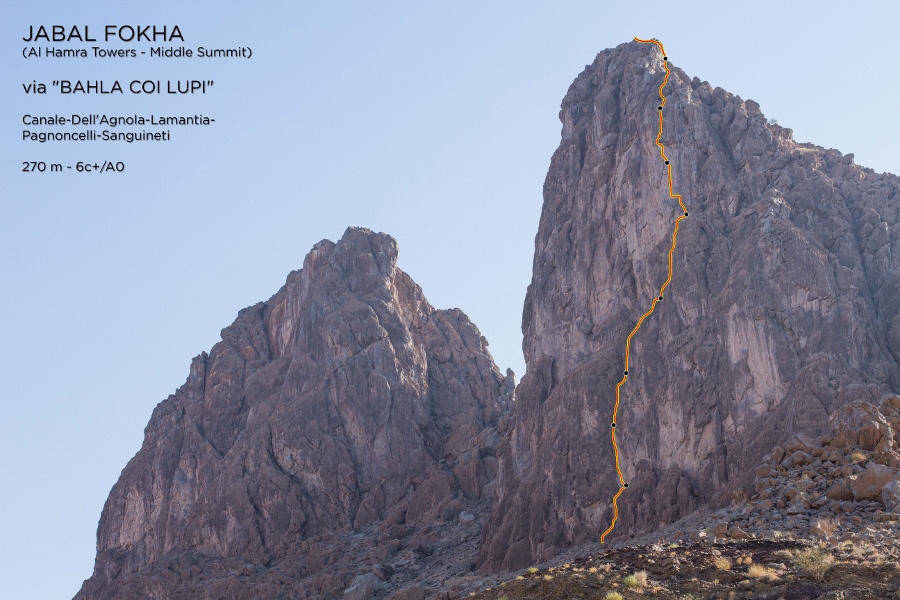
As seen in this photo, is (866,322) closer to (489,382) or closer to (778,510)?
(778,510)

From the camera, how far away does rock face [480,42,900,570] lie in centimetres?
8350

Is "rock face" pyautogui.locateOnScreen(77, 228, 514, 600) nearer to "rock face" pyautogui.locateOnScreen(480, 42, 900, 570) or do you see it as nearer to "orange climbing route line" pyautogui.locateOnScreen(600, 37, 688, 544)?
"rock face" pyautogui.locateOnScreen(480, 42, 900, 570)

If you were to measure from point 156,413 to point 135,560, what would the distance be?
2041 centimetres

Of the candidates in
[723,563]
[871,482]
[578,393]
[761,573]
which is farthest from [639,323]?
[761,573]

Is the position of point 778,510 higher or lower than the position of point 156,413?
lower

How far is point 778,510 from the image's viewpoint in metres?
60.1

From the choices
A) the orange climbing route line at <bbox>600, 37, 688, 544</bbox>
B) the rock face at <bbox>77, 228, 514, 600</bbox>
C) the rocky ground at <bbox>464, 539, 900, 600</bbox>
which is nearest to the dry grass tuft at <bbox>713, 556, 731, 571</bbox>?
the rocky ground at <bbox>464, 539, 900, 600</bbox>

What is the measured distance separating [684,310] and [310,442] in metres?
45.6

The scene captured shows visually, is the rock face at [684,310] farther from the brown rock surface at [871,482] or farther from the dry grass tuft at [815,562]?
the dry grass tuft at [815,562]

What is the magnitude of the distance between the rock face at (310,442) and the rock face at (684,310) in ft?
58.9

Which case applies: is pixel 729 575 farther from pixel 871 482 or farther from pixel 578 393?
pixel 578 393

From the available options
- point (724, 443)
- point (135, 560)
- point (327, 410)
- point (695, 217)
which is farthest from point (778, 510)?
point (135, 560)

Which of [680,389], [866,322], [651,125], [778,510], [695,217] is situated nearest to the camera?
[778,510]

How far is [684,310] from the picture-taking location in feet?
302
